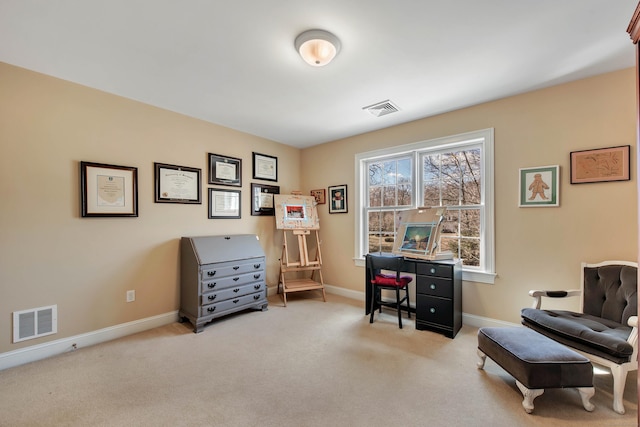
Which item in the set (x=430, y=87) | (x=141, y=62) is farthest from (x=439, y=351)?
(x=141, y=62)

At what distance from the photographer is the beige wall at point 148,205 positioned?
2248mm

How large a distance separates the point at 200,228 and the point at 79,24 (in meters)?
2.25

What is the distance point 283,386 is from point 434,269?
191 centimetres

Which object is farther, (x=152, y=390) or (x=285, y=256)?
(x=285, y=256)

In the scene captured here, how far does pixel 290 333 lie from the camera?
284 centimetres

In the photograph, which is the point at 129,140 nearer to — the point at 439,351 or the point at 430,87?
the point at 430,87

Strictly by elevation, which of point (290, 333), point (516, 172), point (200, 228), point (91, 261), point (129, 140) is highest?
point (129, 140)

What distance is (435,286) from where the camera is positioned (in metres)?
2.84

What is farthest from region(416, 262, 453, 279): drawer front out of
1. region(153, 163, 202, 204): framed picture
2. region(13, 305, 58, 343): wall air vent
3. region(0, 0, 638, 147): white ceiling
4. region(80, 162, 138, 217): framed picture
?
region(13, 305, 58, 343): wall air vent

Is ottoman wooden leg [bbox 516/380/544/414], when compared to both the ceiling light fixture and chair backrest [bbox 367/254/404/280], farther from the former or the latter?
the ceiling light fixture

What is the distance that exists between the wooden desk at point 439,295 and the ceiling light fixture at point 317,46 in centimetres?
231

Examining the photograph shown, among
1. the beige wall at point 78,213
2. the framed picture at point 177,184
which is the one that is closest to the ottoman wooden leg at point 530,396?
the beige wall at point 78,213

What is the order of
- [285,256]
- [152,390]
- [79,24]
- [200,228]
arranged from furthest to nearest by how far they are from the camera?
[285,256] → [200,228] → [152,390] → [79,24]

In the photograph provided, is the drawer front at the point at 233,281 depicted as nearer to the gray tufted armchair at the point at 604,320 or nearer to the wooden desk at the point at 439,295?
the wooden desk at the point at 439,295
